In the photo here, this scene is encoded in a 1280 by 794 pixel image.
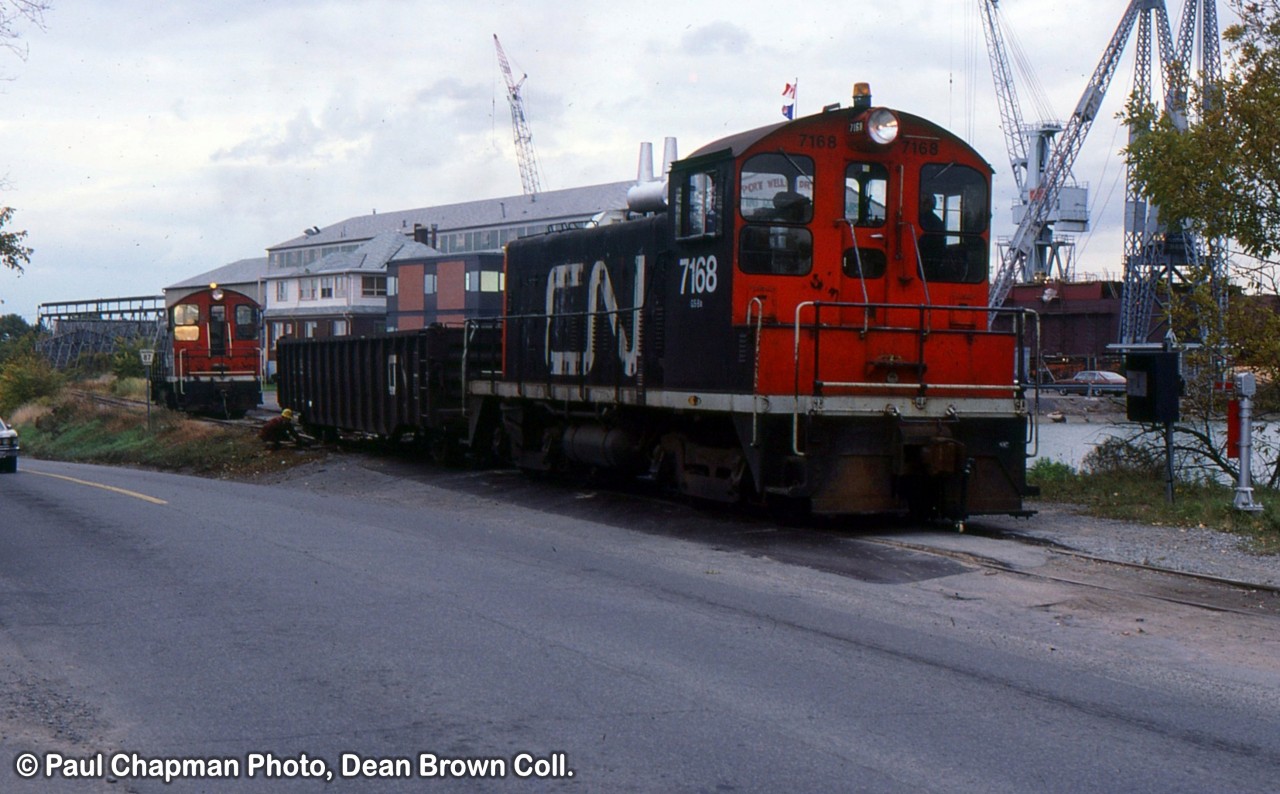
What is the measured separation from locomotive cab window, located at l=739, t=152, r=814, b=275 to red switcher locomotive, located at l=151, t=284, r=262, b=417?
99.4 ft

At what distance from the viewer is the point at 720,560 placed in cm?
1159

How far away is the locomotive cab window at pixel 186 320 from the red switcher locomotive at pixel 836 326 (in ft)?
94.2

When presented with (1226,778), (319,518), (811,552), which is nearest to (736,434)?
(811,552)

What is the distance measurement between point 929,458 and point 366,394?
14743mm

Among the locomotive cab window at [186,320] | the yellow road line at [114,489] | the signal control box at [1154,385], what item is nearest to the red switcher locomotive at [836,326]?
the signal control box at [1154,385]

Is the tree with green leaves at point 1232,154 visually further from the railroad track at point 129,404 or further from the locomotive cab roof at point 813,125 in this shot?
the railroad track at point 129,404

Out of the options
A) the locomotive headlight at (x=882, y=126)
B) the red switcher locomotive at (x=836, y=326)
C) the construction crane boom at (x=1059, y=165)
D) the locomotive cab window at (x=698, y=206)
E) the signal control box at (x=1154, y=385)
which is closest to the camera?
the red switcher locomotive at (x=836, y=326)

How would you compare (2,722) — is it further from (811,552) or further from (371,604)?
(811,552)

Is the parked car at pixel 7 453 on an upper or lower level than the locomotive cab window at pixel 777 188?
lower

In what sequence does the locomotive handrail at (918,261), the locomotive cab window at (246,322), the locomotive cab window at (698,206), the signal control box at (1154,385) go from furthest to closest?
the locomotive cab window at (246,322)
the signal control box at (1154,385)
the locomotive handrail at (918,261)
the locomotive cab window at (698,206)

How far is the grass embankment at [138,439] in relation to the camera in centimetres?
2700

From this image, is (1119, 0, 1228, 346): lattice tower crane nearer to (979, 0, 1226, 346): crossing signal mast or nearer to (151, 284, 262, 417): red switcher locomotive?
(979, 0, 1226, 346): crossing signal mast

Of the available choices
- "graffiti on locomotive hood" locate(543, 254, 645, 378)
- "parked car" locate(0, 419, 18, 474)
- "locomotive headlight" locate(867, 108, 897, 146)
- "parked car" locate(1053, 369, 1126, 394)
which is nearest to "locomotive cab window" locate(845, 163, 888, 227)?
"locomotive headlight" locate(867, 108, 897, 146)

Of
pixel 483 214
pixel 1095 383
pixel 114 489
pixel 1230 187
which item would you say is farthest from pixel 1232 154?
pixel 483 214
